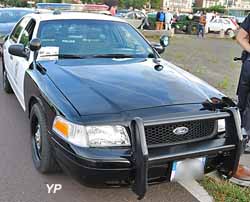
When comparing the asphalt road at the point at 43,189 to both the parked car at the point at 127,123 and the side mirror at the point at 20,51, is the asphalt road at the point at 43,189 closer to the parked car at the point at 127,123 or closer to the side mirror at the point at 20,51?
the parked car at the point at 127,123

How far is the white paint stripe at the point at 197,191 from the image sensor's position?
3099 mm

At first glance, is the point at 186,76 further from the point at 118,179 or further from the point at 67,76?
the point at 118,179

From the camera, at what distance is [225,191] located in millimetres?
3172

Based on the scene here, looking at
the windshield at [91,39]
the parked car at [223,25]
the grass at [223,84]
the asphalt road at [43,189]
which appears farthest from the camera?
the parked car at [223,25]

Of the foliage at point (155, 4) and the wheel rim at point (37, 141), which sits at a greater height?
the wheel rim at point (37, 141)

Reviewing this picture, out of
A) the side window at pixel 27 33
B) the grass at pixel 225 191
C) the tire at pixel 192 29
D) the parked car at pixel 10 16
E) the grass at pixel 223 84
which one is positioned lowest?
the tire at pixel 192 29

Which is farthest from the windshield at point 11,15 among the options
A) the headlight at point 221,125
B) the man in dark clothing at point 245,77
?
the headlight at point 221,125

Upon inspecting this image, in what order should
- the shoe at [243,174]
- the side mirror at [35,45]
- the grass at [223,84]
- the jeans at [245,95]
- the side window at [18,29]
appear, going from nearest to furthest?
the shoe at [243,174], the side mirror at [35,45], the jeans at [245,95], the side window at [18,29], the grass at [223,84]

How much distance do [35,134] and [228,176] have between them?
6.50 ft

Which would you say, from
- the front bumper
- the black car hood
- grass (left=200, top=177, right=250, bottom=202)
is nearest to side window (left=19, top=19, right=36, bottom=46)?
the black car hood

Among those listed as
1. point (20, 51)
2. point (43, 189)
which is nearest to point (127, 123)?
point (43, 189)

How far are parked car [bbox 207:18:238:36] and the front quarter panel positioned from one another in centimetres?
2508

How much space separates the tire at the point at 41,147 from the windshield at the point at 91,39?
92 cm

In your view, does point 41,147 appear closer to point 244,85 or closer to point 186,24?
point 244,85
